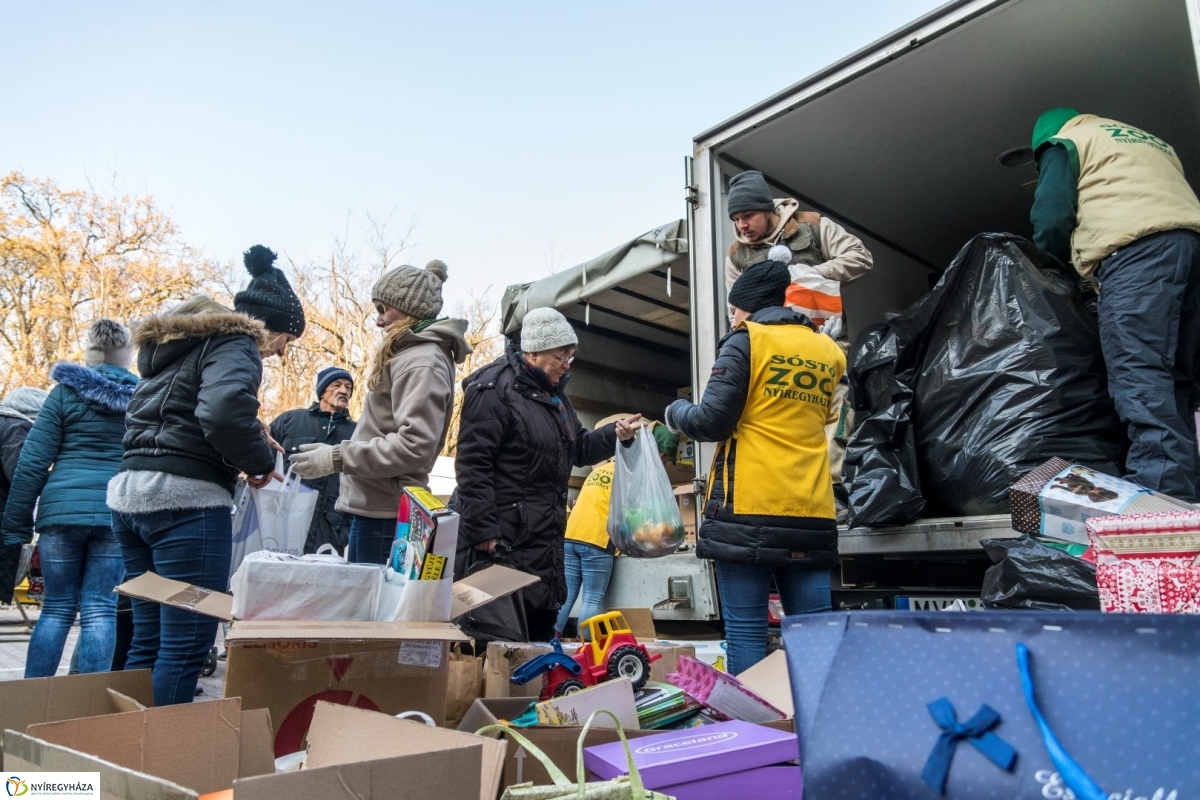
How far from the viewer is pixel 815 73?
3287mm

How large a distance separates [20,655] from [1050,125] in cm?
610

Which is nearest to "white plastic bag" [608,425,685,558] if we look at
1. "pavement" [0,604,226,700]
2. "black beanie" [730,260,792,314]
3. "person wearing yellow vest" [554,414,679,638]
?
"black beanie" [730,260,792,314]

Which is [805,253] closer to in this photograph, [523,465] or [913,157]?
[913,157]

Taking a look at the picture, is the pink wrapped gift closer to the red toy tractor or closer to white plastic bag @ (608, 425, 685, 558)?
the red toy tractor

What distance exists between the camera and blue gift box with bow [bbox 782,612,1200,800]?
732 mm

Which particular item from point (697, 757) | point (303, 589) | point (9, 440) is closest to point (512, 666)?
point (303, 589)

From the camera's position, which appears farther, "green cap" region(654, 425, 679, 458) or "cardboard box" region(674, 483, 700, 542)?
"green cap" region(654, 425, 679, 458)

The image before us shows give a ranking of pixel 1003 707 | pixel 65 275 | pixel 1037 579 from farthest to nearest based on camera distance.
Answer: pixel 65 275, pixel 1037 579, pixel 1003 707

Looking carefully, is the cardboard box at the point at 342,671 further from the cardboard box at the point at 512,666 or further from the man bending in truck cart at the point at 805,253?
the man bending in truck cart at the point at 805,253

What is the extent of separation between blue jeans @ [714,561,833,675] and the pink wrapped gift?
115 centimetres

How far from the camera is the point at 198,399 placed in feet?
7.62

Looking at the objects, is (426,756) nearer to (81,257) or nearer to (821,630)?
(821,630)

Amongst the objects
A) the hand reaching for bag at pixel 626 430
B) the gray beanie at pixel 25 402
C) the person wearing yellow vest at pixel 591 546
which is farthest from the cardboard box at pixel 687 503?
the gray beanie at pixel 25 402

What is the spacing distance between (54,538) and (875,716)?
3.25m
